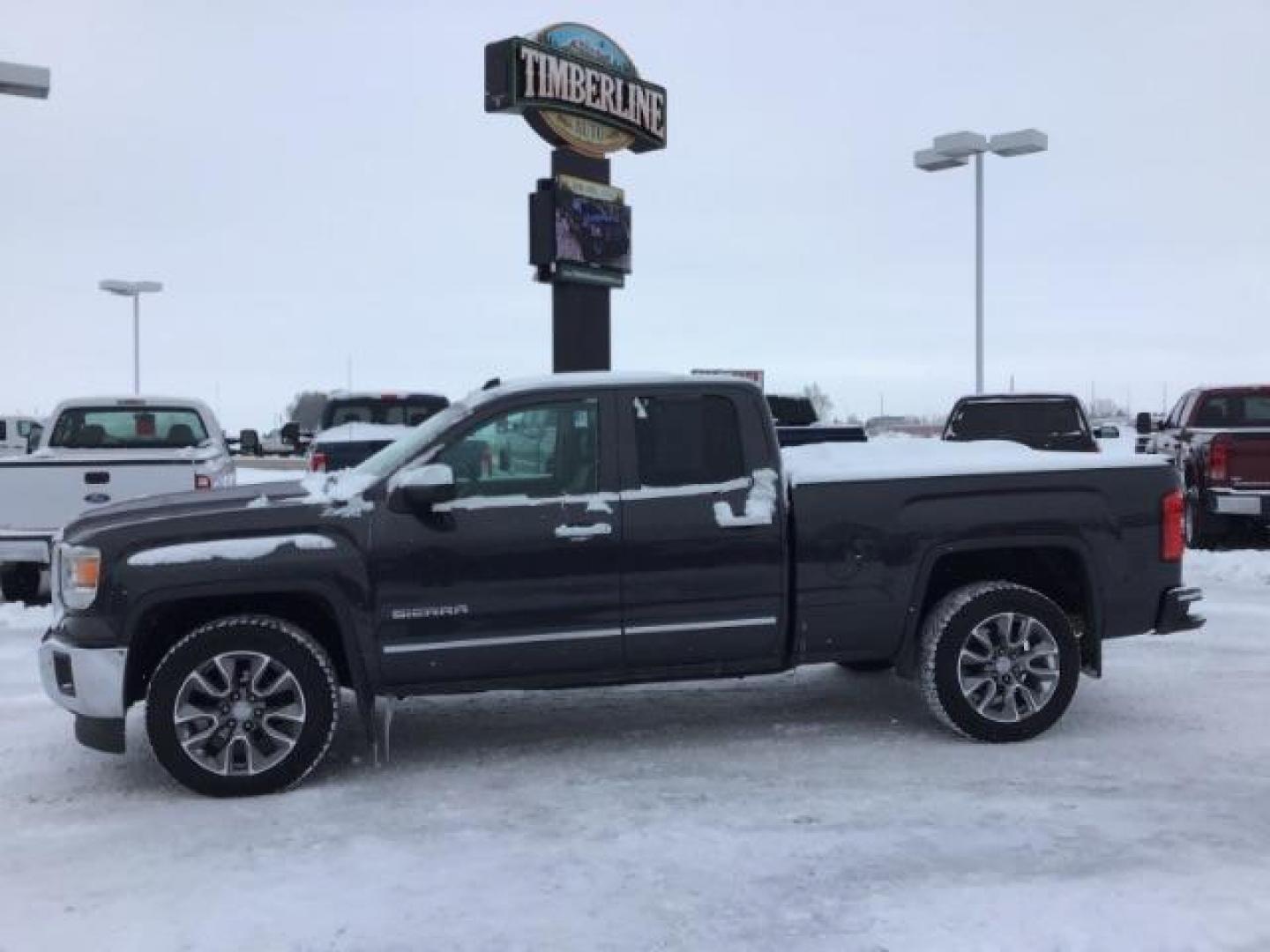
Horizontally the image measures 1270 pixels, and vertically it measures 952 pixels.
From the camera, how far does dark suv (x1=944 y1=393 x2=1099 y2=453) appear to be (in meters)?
15.8

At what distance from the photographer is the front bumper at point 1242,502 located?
13.7 metres

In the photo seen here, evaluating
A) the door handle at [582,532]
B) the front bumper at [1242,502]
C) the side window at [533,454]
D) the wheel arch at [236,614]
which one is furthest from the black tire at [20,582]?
the front bumper at [1242,502]

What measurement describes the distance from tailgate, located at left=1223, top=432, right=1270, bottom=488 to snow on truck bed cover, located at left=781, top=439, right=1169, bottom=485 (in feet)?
26.9

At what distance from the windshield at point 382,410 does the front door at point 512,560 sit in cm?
944

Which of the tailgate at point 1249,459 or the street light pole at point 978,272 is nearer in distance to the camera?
the tailgate at point 1249,459

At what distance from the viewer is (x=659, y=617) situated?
19.3ft

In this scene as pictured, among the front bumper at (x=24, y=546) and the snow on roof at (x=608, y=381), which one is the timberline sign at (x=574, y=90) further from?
the snow on roof at (x=608, y=381)

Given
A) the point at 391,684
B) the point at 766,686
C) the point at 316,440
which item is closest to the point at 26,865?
the point at 391,684

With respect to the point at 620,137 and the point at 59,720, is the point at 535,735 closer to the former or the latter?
the point at 59,720

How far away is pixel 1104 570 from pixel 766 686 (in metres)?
2.25

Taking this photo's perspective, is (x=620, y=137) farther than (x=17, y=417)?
No

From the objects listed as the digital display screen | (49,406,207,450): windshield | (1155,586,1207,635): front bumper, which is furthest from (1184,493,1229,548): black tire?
(49,406,207,450): windshield

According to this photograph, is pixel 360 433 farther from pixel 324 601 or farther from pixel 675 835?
pixel 675 835

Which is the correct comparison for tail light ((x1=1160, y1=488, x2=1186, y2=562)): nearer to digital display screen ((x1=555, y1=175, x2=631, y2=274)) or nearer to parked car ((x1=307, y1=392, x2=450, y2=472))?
parked car ((x1=307, y1=392, x2=450, y2=472))
